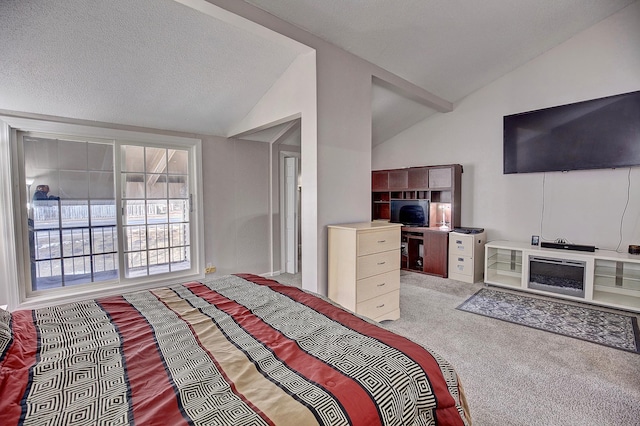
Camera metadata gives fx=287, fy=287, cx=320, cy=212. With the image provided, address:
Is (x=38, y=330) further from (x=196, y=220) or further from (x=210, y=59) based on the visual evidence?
(x=196, y=220)

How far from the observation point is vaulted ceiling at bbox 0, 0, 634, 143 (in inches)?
84.2

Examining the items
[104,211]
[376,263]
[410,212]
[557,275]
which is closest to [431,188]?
[410,212]

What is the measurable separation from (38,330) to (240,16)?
92.1 inches

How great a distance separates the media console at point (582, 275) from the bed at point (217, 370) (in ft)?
10.8

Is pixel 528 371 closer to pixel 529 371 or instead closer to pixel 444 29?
pixel 529 371

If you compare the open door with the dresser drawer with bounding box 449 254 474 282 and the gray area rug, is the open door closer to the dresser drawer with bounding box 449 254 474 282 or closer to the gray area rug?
the dresser drawer with bounding box 449 254 474 282

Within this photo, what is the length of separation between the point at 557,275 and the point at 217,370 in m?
4.12

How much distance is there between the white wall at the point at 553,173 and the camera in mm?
3412

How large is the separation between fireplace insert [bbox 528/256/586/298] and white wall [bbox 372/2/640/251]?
597mm

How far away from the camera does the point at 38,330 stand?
4.17ft

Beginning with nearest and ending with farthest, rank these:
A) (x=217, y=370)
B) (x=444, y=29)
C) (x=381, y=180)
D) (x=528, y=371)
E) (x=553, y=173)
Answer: (x=217, y=370)
(x=528, y=371)
(x=444, y=29)
(x=553, y=173)
(x=381, y=180)

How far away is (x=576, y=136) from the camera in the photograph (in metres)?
3.59

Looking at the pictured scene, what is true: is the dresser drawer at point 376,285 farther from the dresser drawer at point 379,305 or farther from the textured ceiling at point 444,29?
the textured ceiling at point 444,29

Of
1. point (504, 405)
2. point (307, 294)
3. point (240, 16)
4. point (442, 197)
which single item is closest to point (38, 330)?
point (307, 294)
